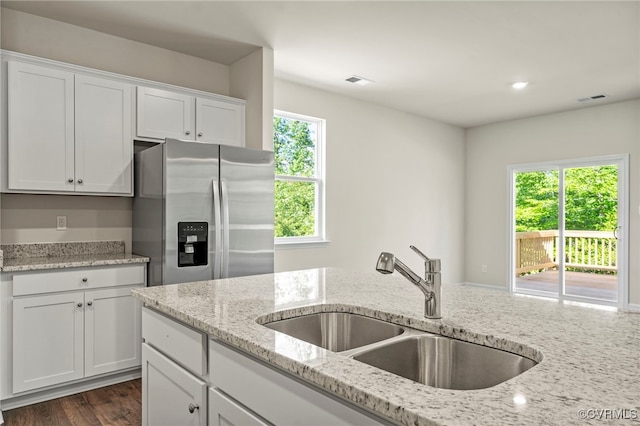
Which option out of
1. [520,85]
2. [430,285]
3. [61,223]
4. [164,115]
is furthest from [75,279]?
[520,85]

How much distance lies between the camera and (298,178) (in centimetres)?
472

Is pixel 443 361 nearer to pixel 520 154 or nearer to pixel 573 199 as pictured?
pixel 573 199

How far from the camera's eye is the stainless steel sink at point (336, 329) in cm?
141

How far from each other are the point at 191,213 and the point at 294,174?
1.88 m

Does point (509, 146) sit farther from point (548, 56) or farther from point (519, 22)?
point (519, 22)

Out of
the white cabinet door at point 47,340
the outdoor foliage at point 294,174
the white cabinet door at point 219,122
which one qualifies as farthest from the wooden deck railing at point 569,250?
the white cabinet door at point 47,340

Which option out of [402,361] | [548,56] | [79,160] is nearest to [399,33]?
[548,56]

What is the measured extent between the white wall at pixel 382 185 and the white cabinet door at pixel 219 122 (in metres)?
0.83

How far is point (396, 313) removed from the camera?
137 centimetres

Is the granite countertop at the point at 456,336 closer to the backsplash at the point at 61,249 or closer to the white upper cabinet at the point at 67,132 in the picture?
the white upper cabinet at the point at 67,132

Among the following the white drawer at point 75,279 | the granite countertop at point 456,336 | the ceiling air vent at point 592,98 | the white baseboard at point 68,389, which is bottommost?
the white baseboard at point 68,389

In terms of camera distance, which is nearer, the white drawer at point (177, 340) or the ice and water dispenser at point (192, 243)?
the white drawer at point (177, 340)

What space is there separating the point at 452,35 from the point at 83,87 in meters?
2.86

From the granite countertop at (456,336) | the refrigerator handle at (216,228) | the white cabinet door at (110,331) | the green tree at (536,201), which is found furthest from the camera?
the green tree at (536,201)
